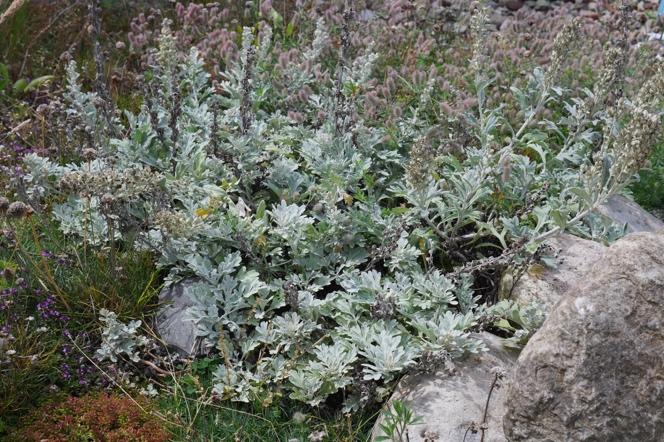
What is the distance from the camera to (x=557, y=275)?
3.95m

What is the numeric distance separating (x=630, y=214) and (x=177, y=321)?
9.08 feet

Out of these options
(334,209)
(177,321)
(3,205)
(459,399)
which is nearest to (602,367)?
(459,399)

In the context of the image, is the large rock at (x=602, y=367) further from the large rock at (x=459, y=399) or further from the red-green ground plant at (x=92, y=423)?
the red-green ground plant at (x=92, y=423)

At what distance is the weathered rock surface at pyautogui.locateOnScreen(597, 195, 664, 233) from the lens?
4590 mm

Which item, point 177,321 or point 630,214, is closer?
point 177,321

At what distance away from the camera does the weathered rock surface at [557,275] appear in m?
3.86

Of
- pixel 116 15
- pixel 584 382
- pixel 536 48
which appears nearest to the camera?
pixel 584 382

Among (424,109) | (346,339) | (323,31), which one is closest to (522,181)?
(424,109)

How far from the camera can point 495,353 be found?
3.57 metres

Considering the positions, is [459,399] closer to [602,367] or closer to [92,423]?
[602,367]

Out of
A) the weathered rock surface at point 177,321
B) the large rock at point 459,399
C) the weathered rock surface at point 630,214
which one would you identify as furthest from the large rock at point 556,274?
the weathered rock surface at point 177,321

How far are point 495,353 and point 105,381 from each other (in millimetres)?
1828

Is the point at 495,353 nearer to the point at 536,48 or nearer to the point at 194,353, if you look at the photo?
the point at 194,353

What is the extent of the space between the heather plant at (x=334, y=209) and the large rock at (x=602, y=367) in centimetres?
69
